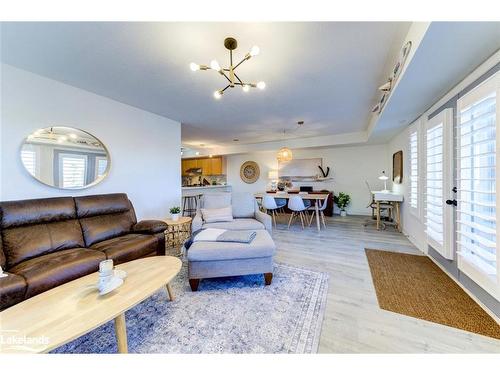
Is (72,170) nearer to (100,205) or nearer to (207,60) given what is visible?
(100,205)

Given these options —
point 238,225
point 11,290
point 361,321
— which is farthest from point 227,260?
point 11,290

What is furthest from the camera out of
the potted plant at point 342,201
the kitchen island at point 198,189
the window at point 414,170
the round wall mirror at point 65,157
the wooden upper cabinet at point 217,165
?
the wooden upper cabinet at point 217,165

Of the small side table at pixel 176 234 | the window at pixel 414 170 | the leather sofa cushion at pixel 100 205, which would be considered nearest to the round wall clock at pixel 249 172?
the small side table at pixel 176 234

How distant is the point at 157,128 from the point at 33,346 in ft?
11.4

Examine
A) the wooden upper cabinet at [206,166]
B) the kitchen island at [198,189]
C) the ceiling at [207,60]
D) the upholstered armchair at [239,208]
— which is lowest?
the upholstered armchair at [239,208]

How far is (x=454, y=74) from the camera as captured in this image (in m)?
1.85

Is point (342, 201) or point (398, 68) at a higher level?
point (398, 68)

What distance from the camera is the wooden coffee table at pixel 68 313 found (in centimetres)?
93

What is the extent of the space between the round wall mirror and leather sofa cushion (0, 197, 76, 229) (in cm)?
42

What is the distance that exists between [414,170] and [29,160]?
5.51 metres

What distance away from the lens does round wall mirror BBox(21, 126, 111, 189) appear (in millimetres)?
2260

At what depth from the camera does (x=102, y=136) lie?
9.46 ft

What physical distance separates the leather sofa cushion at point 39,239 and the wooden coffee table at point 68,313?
34.6 inches

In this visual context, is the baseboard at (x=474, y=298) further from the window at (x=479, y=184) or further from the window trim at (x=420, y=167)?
the window trim at (x=420, y=167)
